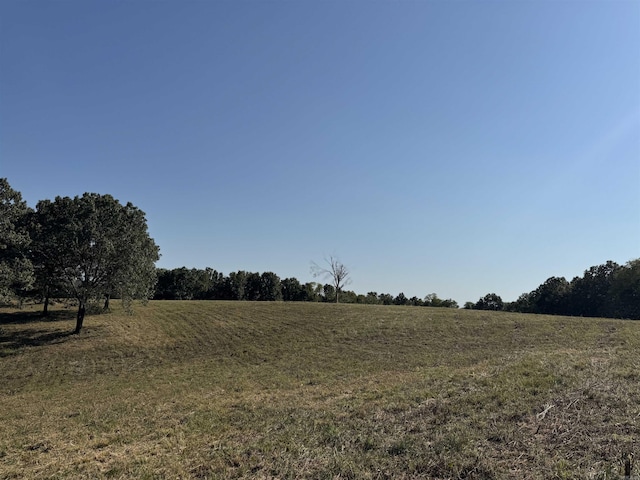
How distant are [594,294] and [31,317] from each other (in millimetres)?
114602

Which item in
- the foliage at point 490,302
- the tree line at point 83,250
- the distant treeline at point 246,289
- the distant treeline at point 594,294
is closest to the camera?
the tree line at point 83,250

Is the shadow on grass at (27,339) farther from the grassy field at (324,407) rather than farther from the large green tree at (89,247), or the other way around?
the large green tree at (89,247)

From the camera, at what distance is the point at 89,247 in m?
34.6

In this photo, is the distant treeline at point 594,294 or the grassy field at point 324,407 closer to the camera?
the grassy field at point 324,407

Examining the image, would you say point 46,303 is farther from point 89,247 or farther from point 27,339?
point 89,247

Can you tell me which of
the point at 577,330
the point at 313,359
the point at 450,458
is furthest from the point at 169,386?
the point at 577,330

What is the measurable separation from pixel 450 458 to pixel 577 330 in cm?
3234

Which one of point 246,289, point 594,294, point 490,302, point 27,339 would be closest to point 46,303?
point 27,339

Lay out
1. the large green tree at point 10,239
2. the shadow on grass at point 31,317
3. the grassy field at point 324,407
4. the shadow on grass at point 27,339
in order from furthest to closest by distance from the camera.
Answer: the shadow on grass at point 31,317
the shadow on grass at point 27,339
the large green tree at point 10,239
the grassy field at point 324,407

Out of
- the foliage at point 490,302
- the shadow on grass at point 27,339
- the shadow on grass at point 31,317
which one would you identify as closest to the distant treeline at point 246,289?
the foliage at point 490,302

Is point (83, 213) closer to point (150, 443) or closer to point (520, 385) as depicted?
point (150, 443)

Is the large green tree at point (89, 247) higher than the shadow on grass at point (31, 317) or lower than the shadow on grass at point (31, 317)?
higher

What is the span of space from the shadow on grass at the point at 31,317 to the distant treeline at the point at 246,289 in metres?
69.7

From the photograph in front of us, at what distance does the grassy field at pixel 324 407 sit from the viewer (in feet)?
25.0
